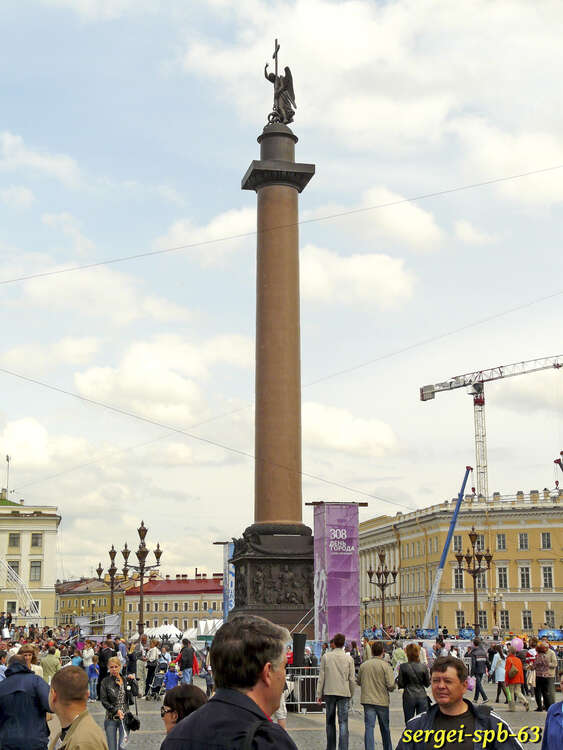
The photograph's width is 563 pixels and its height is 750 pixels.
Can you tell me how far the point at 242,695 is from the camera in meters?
3.33

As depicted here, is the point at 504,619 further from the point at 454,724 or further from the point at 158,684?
the point at 454,724

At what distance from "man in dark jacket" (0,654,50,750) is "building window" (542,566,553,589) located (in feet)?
296

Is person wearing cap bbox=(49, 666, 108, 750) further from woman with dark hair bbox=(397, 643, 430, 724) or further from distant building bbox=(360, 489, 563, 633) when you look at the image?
distant building bbox=(360, 489, 563, 633)

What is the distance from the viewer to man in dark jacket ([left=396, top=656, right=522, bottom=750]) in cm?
511

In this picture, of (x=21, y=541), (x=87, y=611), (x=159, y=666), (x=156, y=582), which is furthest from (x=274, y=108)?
(x=87, y=611)

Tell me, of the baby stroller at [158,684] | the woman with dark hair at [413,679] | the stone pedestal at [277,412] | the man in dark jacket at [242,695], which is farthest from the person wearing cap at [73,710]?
the stone pedestal at [277,412]

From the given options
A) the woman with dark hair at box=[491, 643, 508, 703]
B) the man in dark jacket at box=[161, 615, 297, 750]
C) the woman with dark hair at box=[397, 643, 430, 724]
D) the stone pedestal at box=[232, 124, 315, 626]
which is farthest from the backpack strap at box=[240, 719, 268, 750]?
the stone pedestal at box=[232, 124, 315, 626]

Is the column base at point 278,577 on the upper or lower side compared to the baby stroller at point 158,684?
upper

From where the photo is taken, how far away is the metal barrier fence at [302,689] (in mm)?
21234

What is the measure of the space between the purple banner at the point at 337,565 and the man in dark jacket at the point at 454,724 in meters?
22.1

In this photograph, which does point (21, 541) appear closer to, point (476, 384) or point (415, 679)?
point (476, 384)

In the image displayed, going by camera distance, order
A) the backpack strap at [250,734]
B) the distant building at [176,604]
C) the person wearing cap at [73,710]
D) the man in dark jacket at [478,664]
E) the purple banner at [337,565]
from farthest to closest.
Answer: the distant building at [176,604] → the purple banner at [337,565] → the man in dark jacket at [478,664] → the person wearing cap at [73,710] → the backpack strap at [250,734]

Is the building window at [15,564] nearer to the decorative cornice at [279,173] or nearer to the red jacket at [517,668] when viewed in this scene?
the decorative cornice at [279,173]

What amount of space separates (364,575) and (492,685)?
92.0 meters
